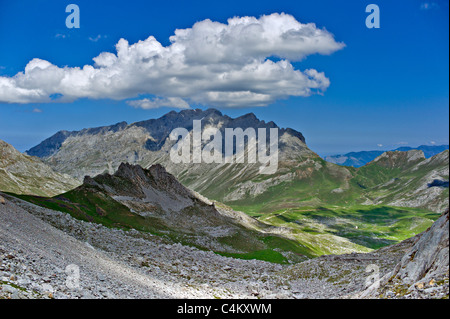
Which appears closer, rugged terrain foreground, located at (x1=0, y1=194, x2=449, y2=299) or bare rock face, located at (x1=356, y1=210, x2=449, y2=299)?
bare rock face, located at (x1=356, y1=210, x2=449, y2=299)

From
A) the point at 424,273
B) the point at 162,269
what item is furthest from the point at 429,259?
the point at 162,269

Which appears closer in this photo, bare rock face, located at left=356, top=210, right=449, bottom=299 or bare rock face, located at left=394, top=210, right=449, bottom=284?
bare rock face, located at left=356, top=210, right=449, bottom=299

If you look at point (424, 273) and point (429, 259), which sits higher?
point (429, 259)

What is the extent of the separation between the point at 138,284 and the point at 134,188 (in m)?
94.3

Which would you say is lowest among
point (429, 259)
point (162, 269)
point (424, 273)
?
point (162, 269)

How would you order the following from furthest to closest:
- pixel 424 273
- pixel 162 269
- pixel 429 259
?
pixel 162 269, pixel 429 259, pixel 424 273

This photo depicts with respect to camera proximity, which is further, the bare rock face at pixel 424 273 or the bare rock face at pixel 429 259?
the bare rock face at pixel 429 259

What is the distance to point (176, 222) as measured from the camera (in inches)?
4764

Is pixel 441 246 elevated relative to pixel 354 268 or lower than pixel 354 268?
elevated

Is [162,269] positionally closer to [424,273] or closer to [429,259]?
[424,273]
